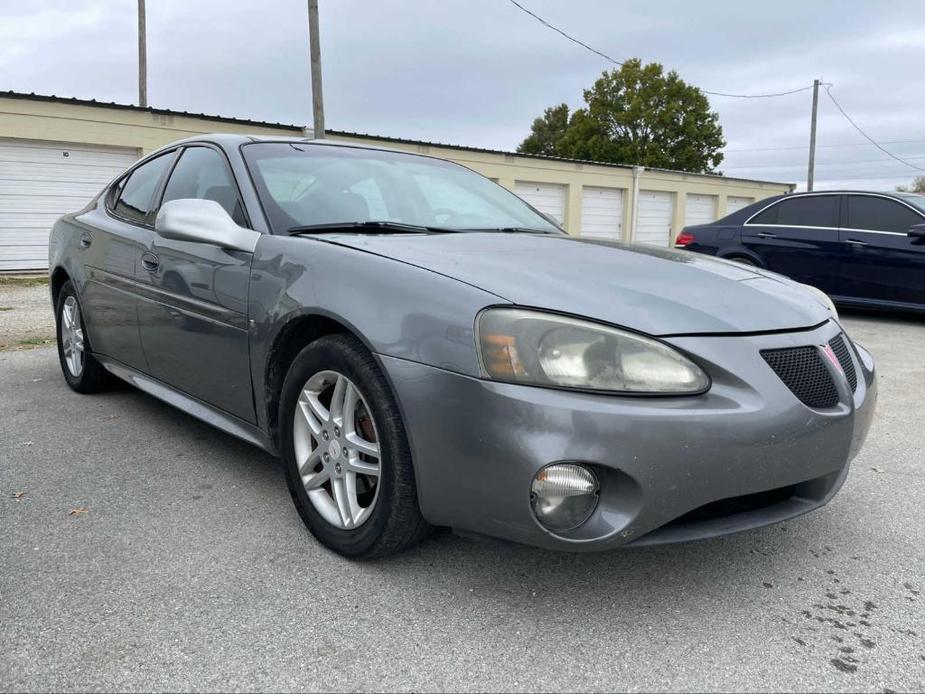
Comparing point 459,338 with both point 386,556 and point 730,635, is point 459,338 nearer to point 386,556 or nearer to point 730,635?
point 386,556

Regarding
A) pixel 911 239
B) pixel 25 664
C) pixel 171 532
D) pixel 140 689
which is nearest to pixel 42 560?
pixel 171 532

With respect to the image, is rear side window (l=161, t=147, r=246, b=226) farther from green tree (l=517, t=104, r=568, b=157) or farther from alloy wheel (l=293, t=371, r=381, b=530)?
green tree (l=517, t=104, r=568, b=157)

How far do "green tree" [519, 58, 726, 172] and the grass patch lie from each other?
115ft

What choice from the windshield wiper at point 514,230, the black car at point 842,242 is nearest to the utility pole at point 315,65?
the black car at point 842,242

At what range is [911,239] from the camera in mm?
7402

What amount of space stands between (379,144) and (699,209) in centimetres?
2104

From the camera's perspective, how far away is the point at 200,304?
9.51ft

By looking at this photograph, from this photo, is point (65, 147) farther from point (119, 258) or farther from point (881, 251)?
point (881, 251)

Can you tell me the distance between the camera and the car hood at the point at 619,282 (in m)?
2.01

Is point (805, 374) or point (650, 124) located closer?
point (805, 374)

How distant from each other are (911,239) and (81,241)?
728 cm

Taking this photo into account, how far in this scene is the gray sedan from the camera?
1896 mm

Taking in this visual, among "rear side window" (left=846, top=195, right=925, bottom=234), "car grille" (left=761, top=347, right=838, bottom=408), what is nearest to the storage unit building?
"rear side window" (left=846, top=195, right=925, bottom=234)

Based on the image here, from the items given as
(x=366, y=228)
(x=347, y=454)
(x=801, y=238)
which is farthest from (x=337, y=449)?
(x=801, y=238)
